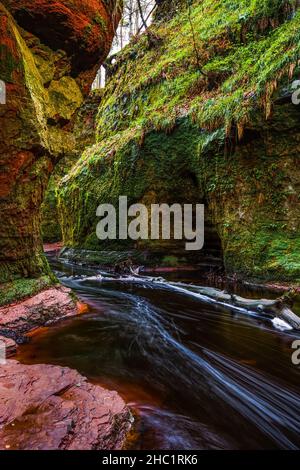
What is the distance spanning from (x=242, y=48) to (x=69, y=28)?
6449 mm

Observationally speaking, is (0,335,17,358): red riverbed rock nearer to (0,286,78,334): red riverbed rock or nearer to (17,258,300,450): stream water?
(17,258,300,450): stream water

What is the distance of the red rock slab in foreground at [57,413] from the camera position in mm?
1925

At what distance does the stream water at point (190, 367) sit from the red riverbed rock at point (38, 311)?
0.22m

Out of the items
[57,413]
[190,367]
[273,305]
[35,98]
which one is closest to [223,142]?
[273,305]

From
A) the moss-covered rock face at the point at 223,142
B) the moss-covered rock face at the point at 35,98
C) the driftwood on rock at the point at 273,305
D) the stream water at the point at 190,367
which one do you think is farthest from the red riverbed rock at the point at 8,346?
the moss-covered rock face at the point at 223,142

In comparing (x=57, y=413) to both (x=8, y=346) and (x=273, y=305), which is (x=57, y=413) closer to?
(x=8, y=346)

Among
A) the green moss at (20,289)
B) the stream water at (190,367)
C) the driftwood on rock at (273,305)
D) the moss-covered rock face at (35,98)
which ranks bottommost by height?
the stream water at (190,367)

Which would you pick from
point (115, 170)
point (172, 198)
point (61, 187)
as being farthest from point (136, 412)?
point (61, 187)

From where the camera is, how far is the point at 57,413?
2.18m

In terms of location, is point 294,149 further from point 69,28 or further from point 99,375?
point 99,375

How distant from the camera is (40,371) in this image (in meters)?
2.83

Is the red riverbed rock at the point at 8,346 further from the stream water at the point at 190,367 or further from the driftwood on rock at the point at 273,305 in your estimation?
the driftwood on rock at the point at 273,305

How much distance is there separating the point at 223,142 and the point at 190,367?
6.40 meters

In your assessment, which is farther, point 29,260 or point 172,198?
point 172,198
